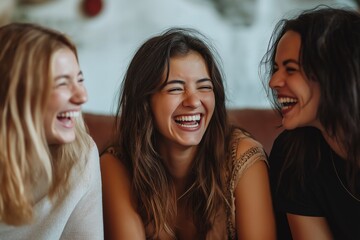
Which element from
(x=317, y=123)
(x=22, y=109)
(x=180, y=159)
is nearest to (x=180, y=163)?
(x=180, y=159)

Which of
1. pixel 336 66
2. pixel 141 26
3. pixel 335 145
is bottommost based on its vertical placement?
pixel 335 145

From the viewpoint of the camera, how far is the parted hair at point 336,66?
1.25 meters

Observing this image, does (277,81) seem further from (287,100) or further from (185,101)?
(185,101)

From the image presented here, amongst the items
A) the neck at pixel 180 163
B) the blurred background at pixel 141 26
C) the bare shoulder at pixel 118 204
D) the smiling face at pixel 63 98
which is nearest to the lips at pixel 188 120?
the neck at pixel 180 163

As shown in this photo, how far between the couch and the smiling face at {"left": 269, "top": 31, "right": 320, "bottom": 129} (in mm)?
528

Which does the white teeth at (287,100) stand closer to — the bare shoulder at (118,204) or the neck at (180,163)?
the neck at (180,163)

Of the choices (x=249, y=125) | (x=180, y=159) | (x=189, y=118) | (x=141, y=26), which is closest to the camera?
(x=189, y=118)

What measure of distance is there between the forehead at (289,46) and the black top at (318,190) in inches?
9.9

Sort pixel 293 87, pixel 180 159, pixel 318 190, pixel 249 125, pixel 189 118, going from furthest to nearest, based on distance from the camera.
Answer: pixel 249 125
pixel 180 159
pixel 189 118
pixel 318 190
pixel 293 87

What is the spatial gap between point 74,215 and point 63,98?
372mm

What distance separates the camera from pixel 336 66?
4.13ft

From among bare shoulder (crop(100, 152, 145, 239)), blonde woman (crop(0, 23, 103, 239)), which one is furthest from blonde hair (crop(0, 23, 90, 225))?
bare shoulder (crop(100, 152, 145, 239))

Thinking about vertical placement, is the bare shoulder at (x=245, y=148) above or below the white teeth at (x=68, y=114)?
below

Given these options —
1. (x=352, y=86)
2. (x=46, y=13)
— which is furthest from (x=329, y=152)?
(x=46, y=13)
